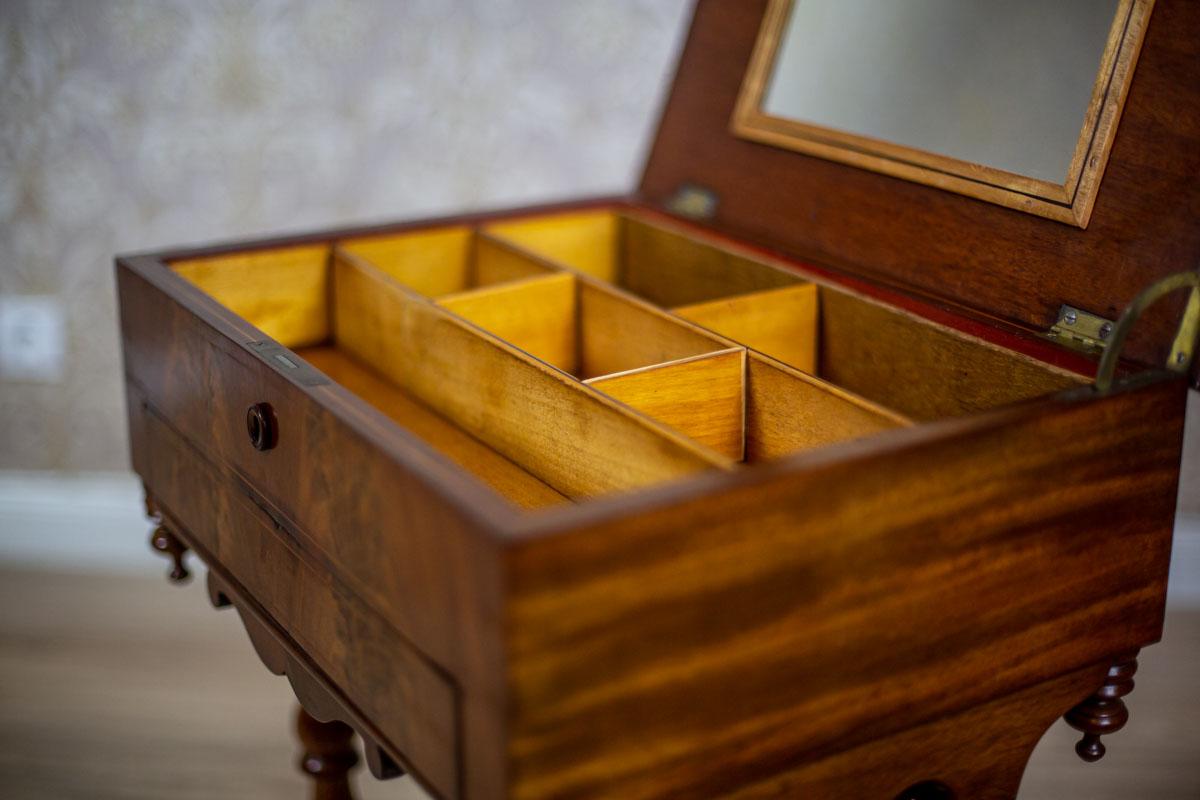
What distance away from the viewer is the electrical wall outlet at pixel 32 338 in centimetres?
256

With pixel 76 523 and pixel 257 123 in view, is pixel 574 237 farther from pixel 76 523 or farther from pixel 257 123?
pixel 76 523

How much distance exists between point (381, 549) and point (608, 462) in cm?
21

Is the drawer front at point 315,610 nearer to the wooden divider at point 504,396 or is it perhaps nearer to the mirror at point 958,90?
the wooden divider at point 504,396

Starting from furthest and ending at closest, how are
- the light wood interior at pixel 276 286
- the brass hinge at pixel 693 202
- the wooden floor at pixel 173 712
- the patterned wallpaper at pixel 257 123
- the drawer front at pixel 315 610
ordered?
the patterned wallpaper at pixel 257 123, the wooden floor at pixel 173 712, the brass hinge at pixel 693 202, the light wood interior at pixel 276 286, the drawer front at pixel 315 610

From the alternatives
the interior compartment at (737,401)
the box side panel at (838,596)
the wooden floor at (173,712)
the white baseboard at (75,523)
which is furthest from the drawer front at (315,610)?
the white baseboard at (75,523)

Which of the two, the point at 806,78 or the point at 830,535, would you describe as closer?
the point at 830,535

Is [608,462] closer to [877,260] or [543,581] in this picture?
[543,581]

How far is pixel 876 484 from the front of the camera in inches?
33.2

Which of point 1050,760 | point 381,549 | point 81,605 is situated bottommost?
point 81,605

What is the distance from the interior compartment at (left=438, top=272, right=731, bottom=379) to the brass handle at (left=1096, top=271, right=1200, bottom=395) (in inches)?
16.6

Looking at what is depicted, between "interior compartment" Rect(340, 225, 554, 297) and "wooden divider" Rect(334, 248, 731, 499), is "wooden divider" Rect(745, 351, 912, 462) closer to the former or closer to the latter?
"wooden divider" Rect(334, 248, 731, 499)

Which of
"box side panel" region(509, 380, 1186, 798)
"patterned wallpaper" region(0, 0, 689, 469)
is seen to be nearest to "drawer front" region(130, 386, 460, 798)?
"box side panel" region(509, 380, 1186, 798)

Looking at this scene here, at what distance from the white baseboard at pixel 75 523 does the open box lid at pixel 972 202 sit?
5.24 ft

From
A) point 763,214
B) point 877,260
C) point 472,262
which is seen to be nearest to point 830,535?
point 877,260
